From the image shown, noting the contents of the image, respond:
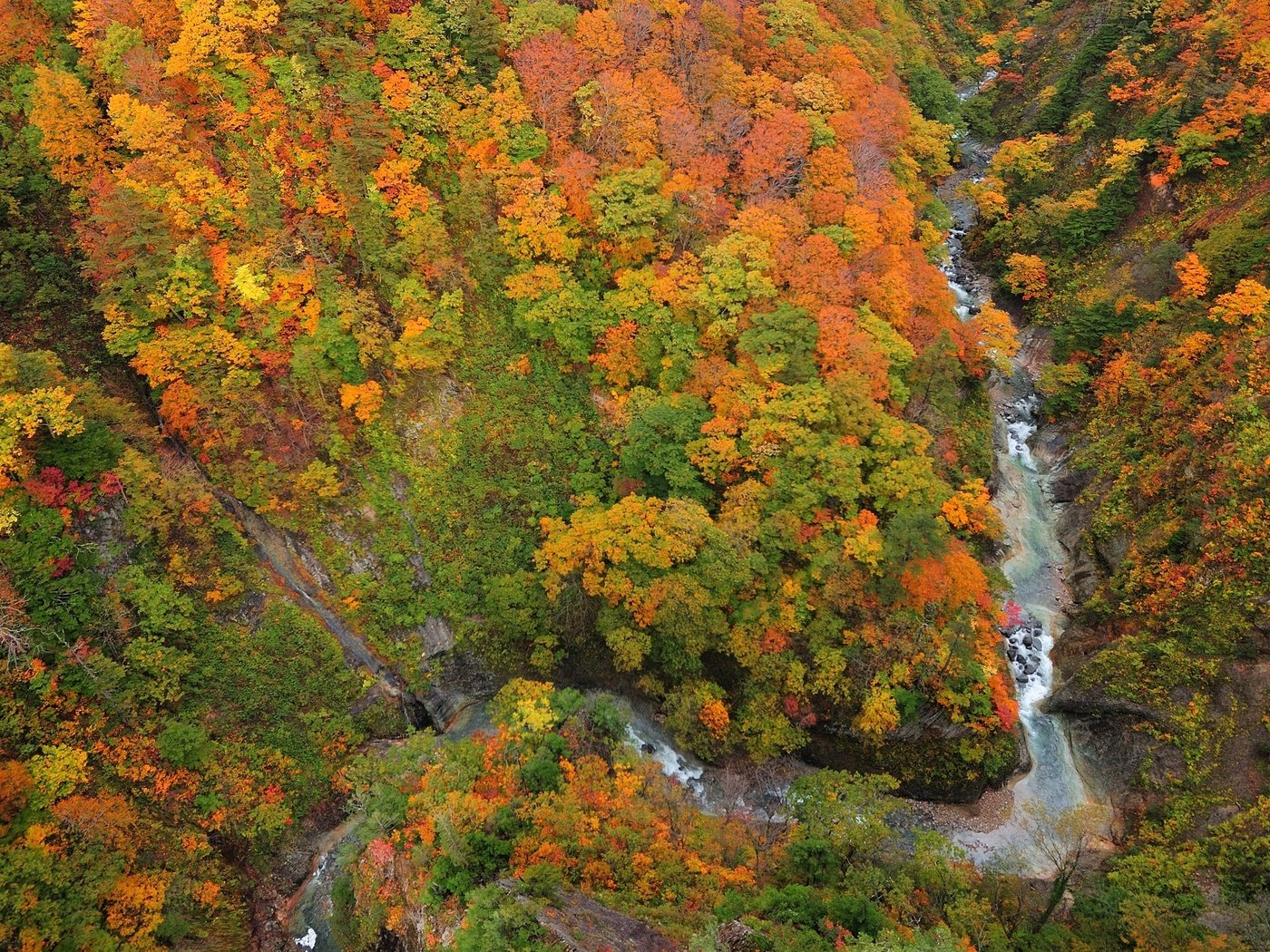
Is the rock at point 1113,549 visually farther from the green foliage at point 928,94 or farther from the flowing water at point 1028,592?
the green foliage at point 928,94

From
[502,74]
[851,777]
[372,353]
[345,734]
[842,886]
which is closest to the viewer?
[842,886]

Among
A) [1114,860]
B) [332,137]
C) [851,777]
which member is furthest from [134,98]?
[1114,860]

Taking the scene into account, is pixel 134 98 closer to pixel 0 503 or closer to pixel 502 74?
pixel 502 74

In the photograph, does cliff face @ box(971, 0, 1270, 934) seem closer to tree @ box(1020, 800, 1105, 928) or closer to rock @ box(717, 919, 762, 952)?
tree @ box(1020, 800, 1105, 928)

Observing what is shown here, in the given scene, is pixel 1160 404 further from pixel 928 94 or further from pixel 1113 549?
pixel 928 94

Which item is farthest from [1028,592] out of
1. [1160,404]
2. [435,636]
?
[435,636]

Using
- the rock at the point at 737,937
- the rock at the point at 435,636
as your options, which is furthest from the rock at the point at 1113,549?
the rock at the point at 435,636
